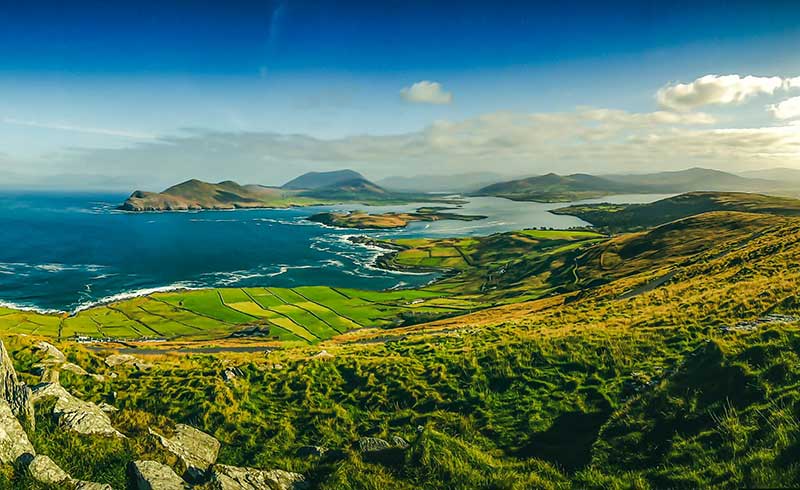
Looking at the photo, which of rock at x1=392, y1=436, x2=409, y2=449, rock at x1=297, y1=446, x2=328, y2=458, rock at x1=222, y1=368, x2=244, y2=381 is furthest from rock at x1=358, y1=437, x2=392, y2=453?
rock at x1=222, y1=368, x2=244, y2=381

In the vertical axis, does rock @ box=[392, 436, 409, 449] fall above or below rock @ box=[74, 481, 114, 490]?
below

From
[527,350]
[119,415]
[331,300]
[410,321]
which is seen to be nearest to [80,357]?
[119,415]

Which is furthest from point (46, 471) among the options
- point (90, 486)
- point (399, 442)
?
point (399, 442)

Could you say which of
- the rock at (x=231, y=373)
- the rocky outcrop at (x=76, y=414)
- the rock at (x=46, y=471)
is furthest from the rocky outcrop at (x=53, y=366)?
the rock at (x=46, y=471)

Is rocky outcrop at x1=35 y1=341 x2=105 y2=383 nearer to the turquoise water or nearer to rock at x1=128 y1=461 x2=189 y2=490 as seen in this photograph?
rock at x1=128 y1=461 x2=189 y2=490

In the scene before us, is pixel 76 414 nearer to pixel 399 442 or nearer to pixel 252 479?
pixel 252 479

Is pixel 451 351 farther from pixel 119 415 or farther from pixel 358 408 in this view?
pixel 119 415

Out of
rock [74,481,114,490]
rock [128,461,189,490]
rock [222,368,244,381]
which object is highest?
rock [74,481,114,490]
